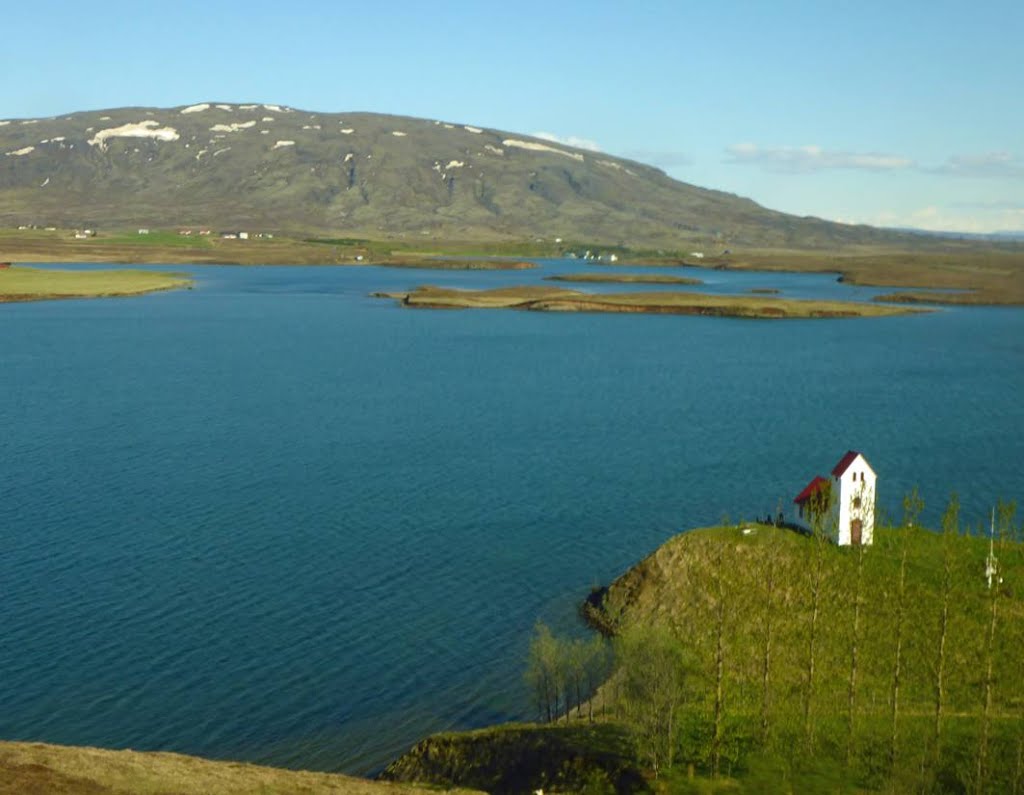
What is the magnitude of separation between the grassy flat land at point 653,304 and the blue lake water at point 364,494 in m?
41.0

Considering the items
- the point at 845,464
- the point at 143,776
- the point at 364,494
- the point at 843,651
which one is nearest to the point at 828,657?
the point at 843,651

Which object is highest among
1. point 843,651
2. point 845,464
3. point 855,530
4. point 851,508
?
point 845,464

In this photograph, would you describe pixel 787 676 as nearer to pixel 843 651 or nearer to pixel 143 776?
pixel 843 651

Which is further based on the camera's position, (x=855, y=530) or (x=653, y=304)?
(x=653, y=304)

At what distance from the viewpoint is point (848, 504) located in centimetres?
4506

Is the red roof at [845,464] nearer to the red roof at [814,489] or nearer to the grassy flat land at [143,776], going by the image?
the red roof at [814,489]

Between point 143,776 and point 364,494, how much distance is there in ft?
107

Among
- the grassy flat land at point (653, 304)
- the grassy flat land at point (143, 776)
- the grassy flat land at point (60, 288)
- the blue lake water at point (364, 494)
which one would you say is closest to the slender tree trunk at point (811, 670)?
the blue lake water at point (364, 494)

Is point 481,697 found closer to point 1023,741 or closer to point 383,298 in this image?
point 1023,741

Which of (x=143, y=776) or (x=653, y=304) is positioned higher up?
(x=653, y=304)

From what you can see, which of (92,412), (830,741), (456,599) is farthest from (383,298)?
(830,741)

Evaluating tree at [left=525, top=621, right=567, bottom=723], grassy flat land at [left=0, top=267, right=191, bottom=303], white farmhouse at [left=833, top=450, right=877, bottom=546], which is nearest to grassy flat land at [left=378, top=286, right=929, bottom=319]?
grassy flat land at [left=0, top=267, right=191, bottom=303]

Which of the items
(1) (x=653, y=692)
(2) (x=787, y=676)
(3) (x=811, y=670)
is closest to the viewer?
(1) (x=653, y=692)

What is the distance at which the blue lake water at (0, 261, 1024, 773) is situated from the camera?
3672 cm
